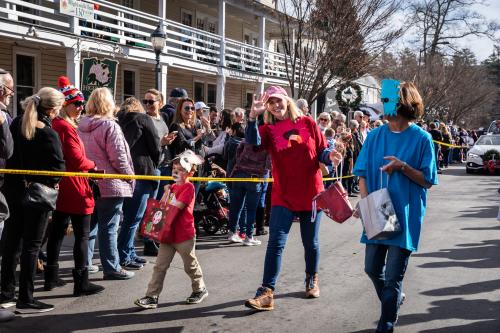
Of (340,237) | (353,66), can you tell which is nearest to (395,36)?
(353,66)

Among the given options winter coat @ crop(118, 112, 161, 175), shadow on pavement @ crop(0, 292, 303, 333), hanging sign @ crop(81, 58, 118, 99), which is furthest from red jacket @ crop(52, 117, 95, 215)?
hanging sign @ crop(81, 58, 118, 99)

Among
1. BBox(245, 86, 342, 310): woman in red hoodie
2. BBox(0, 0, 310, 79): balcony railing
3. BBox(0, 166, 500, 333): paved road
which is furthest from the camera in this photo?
BBox(0, 0, 310, 79): balcony railing

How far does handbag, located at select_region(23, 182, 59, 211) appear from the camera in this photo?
4.76 meters

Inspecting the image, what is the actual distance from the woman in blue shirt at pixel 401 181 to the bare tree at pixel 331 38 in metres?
15.6

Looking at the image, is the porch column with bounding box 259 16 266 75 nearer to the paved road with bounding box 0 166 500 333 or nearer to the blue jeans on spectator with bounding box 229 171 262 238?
the blue jeans on spectator with bounding box 229 171 262 238

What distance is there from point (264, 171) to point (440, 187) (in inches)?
401

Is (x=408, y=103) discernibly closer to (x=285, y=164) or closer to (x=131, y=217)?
(x=285, y=164)

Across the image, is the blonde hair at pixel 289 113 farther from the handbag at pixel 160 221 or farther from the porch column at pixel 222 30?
the porch column at pixel 222 30

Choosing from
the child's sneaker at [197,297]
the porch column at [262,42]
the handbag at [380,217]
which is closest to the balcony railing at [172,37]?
the porch column at [262,42]

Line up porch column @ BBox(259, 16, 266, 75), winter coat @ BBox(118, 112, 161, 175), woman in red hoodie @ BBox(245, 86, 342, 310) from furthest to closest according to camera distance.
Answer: porch column @ BBox(259, 16, 266, 75)
winter coat @ BBox(118, 112, 161, 175)
woman in red hoodie @ BBox(245, 86, 342, 310)

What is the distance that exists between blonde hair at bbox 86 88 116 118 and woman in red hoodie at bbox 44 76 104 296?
24 centimetres

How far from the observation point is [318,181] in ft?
17.5

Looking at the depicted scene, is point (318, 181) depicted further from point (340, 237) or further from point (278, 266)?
point (340, 237)

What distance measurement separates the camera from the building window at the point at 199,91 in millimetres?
25859
